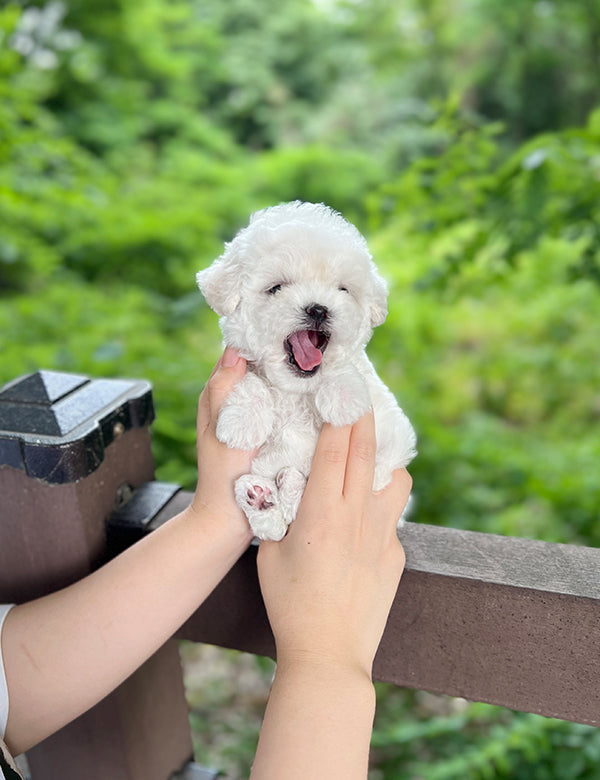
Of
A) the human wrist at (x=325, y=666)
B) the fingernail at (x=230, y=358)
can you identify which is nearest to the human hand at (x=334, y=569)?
the human wrist at (x=325, y=666)

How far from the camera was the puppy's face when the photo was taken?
51 centimetres

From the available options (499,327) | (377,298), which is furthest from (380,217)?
(499,327)

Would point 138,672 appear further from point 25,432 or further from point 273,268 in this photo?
point 273,268

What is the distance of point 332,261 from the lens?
513mm

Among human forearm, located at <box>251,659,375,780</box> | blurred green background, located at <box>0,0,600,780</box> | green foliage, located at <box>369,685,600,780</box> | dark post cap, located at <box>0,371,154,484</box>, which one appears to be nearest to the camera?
human forearm, located at <box>251,659,375,780</box>

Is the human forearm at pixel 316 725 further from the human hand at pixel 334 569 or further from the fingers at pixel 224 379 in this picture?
the fingers at pixel 224 379

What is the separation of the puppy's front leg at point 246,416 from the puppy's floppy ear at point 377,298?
0.40 feet

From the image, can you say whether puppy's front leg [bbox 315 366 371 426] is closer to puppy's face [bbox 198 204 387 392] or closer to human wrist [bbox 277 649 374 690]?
puppy's face [bbox 198 204 387 392]

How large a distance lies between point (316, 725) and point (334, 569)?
0.12 metres

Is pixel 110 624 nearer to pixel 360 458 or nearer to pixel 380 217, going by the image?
pixel 360 458

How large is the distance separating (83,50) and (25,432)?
4.90 metres

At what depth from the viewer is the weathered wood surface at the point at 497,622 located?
0.56 m

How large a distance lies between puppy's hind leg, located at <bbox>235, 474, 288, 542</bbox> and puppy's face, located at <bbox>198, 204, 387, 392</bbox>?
9 cm

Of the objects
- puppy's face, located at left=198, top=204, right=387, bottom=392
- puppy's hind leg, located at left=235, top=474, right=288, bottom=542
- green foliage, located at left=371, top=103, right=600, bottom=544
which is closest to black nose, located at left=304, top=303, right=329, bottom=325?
puppy's face, located at left=198, top=204, right=387, bottom=392
